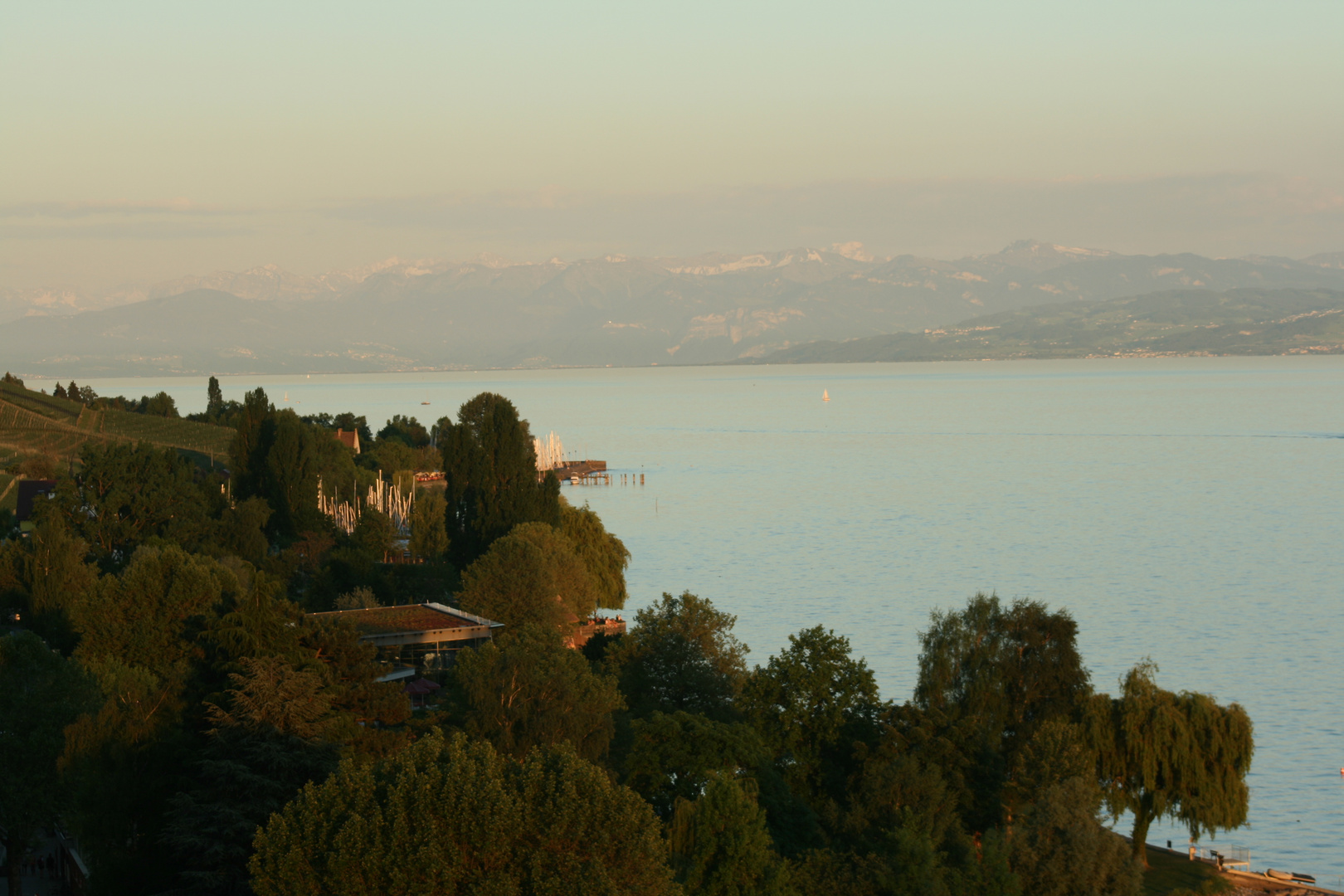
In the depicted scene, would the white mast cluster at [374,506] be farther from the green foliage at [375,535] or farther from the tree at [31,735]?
the tree at [31,735]

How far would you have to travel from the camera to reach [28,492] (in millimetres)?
83312

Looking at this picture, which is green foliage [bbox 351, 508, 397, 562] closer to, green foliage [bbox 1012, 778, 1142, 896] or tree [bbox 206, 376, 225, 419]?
green foliage [bbox 1012, 778, 1142, 896]

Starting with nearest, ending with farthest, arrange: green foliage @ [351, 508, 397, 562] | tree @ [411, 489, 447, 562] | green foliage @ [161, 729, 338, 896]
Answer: green foliage @ [161, 729, 338, 896] < tree @ [411, 489, 447, 562] < green foliage @ [351, 508, 397, 562]

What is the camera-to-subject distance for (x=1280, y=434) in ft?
536

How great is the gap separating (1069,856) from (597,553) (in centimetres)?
3850

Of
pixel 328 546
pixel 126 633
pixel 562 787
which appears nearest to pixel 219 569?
pixel 126 633

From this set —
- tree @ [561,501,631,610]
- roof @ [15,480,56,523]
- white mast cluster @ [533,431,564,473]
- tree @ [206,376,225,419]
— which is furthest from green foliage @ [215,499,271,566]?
tree @ [206,376,225,419]

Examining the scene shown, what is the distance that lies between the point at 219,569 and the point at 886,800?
2650cm

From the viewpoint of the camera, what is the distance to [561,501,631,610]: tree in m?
61.6

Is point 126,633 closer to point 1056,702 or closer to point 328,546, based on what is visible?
point 1056,702

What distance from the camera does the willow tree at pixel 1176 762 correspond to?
3183 centimetres

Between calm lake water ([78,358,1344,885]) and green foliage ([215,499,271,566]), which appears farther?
green foliage ([215,499,271,566])

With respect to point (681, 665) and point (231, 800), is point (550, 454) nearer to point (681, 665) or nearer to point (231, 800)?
point (681, 665)

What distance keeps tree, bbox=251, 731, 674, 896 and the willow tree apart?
1726cm
